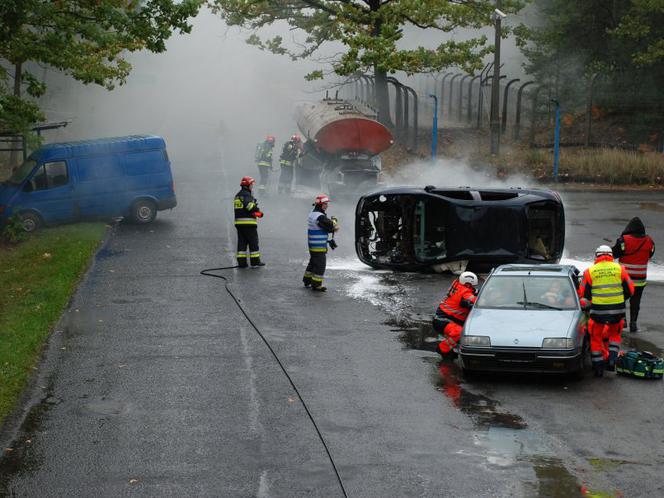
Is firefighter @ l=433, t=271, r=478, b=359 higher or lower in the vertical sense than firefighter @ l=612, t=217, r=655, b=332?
lower

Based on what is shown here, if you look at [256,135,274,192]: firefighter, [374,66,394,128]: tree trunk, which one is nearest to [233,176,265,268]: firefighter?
[256,135,274,192]: firefighter

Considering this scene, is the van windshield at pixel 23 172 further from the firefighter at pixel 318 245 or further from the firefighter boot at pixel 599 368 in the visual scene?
the firefighter boot at pixel 599 368

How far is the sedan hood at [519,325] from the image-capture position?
1173 cm

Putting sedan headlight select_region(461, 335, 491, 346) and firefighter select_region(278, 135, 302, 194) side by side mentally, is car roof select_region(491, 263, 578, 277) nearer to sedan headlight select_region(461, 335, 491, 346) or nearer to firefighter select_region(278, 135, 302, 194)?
sedan headlight select_region(461, 335, 491, 346)

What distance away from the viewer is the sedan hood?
462 inches

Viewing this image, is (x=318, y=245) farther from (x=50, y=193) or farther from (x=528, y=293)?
(x=50, y=193)

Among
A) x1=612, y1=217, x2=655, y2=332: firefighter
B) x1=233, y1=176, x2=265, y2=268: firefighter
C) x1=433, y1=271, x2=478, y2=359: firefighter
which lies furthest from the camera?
x1=233, y1=176, x2=265, y2=268: firefighter

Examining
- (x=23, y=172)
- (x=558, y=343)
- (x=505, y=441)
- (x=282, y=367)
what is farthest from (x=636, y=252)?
(x=23, y=172)

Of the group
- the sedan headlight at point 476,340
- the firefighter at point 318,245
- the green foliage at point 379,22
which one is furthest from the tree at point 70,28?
the green foliage at point 379,22

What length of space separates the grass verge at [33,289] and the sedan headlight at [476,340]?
209 inches

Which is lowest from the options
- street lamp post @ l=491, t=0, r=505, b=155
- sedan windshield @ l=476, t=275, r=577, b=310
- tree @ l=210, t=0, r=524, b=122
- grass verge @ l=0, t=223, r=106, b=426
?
grass verge @ l=0, t=223, r=106, b=426

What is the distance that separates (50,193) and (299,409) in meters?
15.3

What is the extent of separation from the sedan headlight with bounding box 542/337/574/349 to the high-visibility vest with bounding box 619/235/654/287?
388cm

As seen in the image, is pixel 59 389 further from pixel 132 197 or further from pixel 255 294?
pixel 132 197
